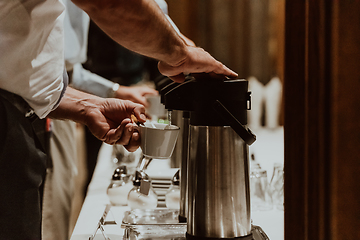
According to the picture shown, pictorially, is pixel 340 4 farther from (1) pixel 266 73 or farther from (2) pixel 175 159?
(1) pixel 266 73

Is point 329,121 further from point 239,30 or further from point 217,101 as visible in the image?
point 239,30

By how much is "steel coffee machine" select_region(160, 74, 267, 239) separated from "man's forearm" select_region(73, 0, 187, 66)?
96 millimetres

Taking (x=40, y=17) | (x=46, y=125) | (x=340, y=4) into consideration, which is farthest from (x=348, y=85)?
(x=46, y=125)

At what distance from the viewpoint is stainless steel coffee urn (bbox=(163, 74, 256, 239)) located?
2.79ft

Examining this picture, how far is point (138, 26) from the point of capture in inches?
29.7

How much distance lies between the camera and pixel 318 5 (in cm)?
41

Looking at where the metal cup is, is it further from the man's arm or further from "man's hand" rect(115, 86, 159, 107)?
"man's hand" rect(115, 86, 159, 107)

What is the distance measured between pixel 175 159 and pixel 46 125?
0.60 metres

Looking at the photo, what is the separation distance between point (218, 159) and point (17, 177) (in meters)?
0.56

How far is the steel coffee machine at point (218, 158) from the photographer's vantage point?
849mm

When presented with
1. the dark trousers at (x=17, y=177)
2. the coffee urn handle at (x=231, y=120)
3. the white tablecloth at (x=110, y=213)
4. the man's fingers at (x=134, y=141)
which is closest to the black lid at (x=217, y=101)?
the coffee urn handle at (x=231, y=120)

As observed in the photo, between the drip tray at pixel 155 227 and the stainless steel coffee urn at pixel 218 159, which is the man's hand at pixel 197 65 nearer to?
the stainless steel coffee urn at pixel 218 159

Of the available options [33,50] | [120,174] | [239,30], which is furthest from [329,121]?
[239,30]

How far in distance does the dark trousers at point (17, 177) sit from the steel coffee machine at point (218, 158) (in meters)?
0.47
